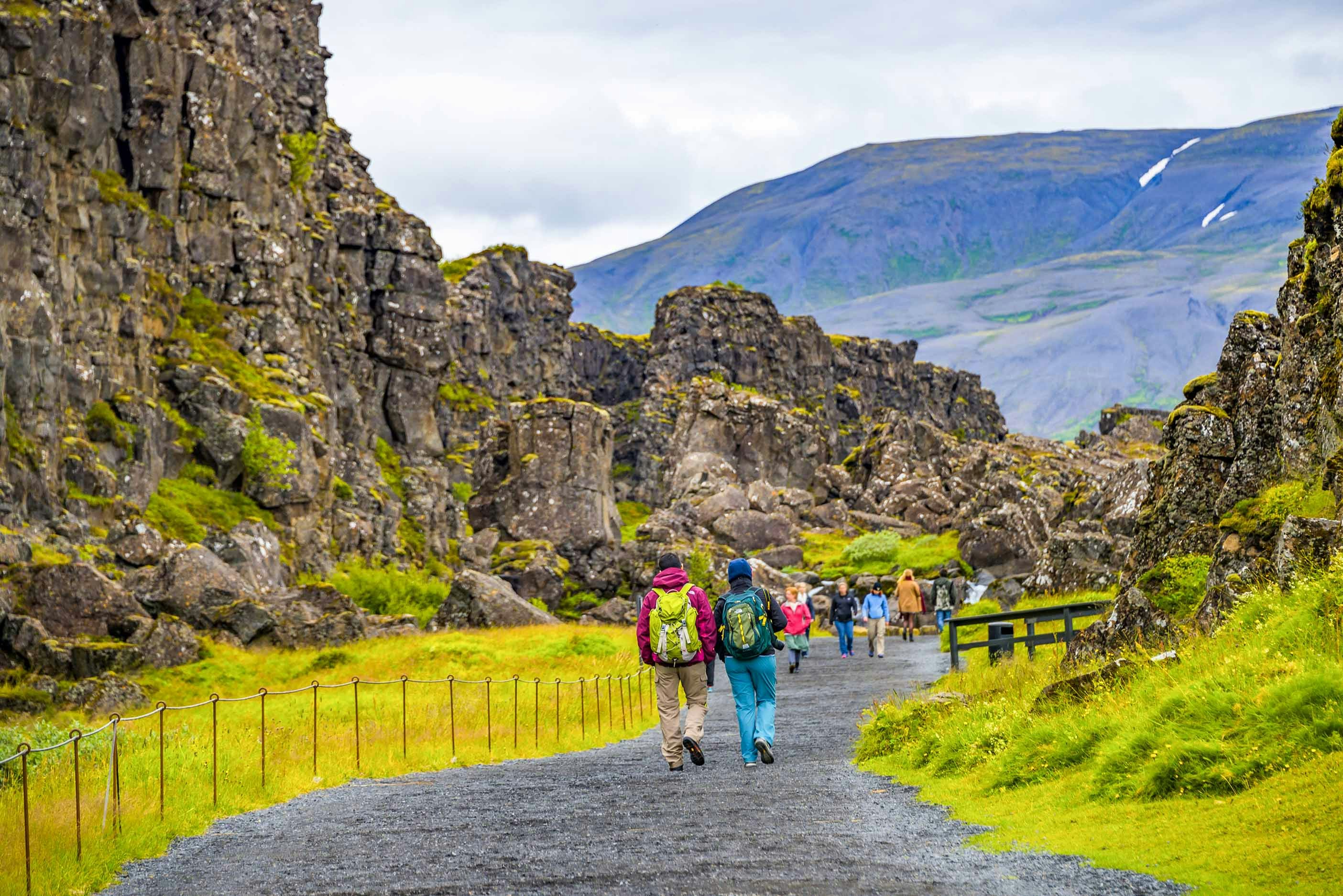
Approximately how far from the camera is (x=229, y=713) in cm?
2727

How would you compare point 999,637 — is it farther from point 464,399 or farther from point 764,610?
point 464,399

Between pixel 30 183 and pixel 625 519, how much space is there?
283ft

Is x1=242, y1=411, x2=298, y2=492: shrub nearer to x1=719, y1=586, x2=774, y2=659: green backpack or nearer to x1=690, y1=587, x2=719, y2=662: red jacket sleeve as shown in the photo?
x1=690, y1=587, x2=719, y2=662: red jacket sleeve

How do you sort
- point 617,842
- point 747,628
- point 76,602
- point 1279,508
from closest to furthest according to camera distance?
point 617,842 < point 1279,508 < point 747,628 < point 76,602

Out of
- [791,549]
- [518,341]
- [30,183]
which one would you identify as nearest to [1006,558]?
[791,549]

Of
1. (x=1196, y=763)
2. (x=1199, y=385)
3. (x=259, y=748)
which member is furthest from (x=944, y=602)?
(x=1196, y=763)

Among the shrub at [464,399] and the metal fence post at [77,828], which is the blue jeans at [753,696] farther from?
the shrub at [464,399]

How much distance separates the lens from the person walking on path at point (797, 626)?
1292 inches

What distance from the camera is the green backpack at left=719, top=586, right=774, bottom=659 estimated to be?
1495 cm

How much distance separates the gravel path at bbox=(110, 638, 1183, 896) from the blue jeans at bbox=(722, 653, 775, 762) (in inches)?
18.0

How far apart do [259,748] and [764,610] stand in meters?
8.64

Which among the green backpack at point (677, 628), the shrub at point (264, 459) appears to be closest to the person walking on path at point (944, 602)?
the green backpack at point (677, 628)

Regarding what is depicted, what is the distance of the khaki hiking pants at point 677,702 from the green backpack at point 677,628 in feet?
0.96

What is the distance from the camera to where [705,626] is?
50.2ft
